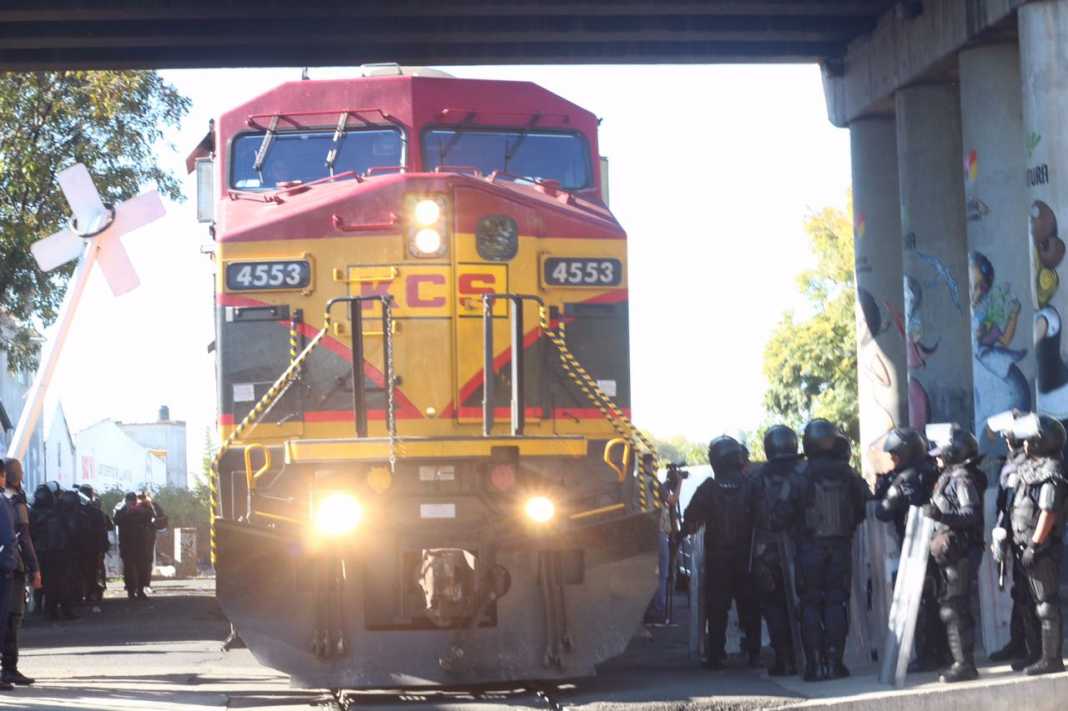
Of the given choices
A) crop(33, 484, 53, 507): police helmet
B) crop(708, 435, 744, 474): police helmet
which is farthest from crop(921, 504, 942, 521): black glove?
crop(33, 484, 53, 507): police helmet

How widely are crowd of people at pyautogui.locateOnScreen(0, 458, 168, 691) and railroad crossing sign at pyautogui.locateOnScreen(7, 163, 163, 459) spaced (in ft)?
5.45

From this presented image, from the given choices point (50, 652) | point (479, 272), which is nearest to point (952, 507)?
point (479, 272)

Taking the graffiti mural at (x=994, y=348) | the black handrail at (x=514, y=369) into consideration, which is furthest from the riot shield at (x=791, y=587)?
the graffiti mural at (x=994, y=348)

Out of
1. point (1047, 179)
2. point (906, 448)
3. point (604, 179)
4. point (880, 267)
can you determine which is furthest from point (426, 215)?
point (880, 267)

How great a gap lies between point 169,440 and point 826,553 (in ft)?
336

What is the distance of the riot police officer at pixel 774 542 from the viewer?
40.4 feet

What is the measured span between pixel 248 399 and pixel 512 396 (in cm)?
199

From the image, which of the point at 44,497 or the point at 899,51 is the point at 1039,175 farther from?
the point at 44,497

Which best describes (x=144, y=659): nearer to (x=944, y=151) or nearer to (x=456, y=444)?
(x=456, y=444)

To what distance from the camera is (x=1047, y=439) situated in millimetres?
11289

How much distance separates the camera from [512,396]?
11.8 metres

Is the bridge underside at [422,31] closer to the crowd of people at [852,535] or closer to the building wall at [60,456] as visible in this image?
the crowd of people at [852,535]

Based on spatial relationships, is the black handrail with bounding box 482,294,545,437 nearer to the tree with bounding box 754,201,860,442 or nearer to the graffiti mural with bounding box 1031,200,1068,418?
the graffiti mural with bounding box 1031,200,1068,418

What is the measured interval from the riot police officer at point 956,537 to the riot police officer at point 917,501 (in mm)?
642
